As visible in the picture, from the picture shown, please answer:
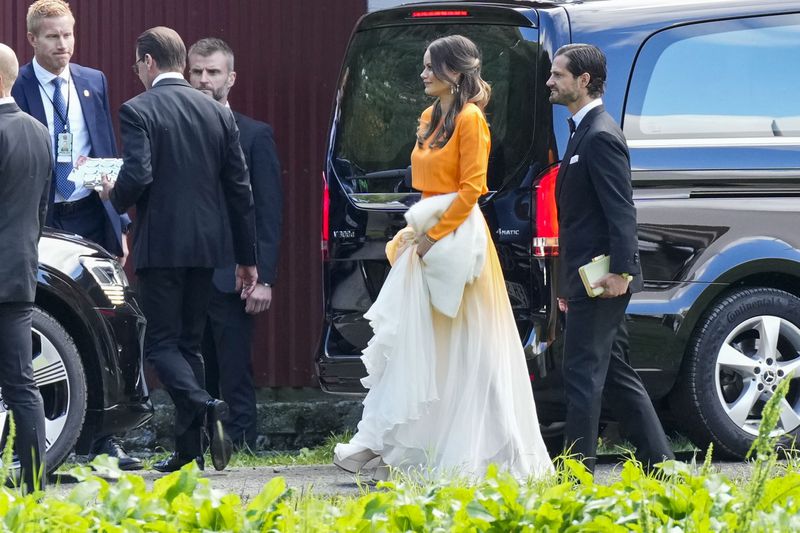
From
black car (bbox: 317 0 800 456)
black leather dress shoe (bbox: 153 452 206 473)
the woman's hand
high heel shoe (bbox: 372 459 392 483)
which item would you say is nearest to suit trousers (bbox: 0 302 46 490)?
black leather dress shoe (bbox: 153 452 206 473)

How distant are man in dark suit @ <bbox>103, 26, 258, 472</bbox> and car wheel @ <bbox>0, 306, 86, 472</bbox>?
1.12 ft

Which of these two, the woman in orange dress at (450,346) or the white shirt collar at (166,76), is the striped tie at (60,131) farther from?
the woman in orange dress at (450,346)

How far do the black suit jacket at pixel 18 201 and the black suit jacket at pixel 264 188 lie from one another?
7.34 feet

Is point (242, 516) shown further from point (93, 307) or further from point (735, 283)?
point (735, 283)

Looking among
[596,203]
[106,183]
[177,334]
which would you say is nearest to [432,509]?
[596,203]

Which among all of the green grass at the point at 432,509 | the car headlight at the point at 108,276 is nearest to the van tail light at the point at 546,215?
the car headlight at the point at 108,276

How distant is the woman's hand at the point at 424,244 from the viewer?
20.2ft

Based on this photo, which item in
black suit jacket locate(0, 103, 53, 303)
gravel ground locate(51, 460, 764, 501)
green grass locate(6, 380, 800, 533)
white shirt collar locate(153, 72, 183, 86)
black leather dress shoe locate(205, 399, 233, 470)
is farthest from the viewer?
white shirt collar locate(153, 72, 183, 86)

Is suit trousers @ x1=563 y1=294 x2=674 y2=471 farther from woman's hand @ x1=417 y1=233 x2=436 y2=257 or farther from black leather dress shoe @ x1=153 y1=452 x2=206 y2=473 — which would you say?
black leather dress shoe @ x1=153 y1=452 x2=206 y2=473

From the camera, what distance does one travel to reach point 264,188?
807cm

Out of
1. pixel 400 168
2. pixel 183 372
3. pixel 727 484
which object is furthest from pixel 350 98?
pixel 727 484

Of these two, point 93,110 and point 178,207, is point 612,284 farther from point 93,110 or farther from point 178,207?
point 93,110

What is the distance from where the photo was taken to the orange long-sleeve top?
604cm

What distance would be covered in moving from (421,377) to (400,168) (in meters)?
1.25
